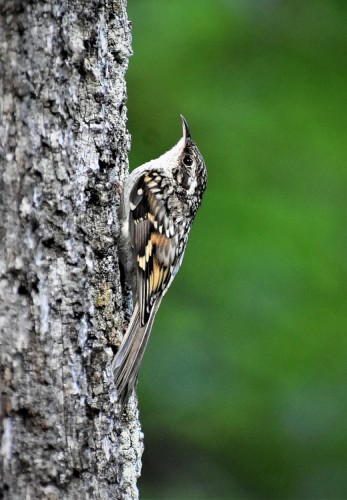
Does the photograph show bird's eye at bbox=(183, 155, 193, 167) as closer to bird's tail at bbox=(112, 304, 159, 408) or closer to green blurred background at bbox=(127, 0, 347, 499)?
green blurred background at bbox=(127, 0, 347, 499)

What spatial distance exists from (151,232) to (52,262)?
1663 millimetres

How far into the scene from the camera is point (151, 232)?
17.1ft

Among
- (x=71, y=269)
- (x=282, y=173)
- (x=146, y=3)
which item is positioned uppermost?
(x=146, y=3)

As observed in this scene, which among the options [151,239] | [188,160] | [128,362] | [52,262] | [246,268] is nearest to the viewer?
[52,262]

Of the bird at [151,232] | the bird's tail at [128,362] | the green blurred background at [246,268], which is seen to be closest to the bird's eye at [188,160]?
the bird at [151,232]

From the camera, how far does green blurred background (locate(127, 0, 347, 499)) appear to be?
6758 millimetres

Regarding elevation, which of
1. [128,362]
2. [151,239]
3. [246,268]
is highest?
[246,268]

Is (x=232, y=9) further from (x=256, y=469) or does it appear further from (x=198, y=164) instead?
(x=256, y=469)

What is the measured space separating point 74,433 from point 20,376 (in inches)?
12.0

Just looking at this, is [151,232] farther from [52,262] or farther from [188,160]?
[52,262]

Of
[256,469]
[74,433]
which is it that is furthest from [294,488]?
[74,433]

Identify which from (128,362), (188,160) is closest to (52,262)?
(128,362)

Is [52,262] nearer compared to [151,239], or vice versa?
[52,262]

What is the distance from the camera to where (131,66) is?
276 inches
